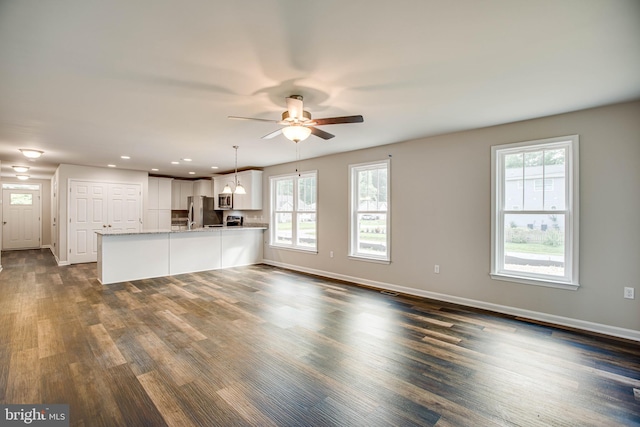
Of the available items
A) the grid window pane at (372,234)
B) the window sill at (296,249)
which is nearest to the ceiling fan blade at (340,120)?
the grid window pane at (372,234)

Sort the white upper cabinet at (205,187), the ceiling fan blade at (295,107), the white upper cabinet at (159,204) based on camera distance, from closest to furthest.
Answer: the ceiling fan blade at (295,107) < the white upper cabinet at (159,204) < the white upper cabinet at (205,187)

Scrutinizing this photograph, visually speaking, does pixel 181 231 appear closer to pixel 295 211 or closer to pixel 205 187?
pixel 295 211

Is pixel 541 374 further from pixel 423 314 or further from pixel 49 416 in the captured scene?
pixel 49 416

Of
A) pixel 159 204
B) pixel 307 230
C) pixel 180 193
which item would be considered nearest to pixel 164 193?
pixel 159 204

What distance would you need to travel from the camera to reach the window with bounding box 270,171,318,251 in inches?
259

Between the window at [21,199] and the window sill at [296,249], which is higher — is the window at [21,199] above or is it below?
Result: above

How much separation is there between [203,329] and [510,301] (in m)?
3.84

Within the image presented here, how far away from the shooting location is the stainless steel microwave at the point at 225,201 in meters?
8.36

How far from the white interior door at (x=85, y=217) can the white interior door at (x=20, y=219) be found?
4.33m

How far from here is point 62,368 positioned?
8.09ft

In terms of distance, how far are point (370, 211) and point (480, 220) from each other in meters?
1.87

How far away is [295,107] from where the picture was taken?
9.10ft

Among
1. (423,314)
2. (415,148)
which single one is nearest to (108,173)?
(415,148)

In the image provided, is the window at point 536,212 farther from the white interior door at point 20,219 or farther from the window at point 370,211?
the white interior door at point 20,219
